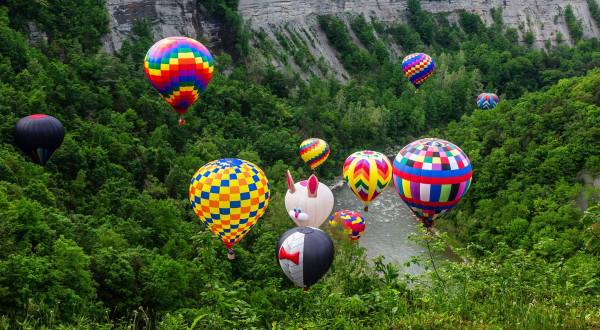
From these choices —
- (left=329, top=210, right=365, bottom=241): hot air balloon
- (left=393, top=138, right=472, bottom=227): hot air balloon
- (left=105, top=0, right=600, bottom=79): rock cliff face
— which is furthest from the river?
(left=105, top=0, right=600, bottom=79): rock cliff face

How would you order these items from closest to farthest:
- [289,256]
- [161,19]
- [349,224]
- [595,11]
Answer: [289,256] → [349,224] → [161,19] → [595,11]

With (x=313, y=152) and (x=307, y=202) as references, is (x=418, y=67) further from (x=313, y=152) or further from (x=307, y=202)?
(x=307, y=202)

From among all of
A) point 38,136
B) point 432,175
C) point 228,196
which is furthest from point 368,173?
point 38,136

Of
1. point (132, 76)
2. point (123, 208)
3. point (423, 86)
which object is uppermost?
point (132, 76)

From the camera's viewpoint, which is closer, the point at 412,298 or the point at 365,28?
the point at 412,298

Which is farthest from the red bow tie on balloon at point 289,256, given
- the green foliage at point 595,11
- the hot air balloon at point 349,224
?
the green foliage at point 595,11

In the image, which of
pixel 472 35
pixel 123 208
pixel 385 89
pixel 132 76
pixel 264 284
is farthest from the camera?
pixel 472 35

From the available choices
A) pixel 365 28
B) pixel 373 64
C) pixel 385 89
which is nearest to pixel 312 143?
pixel 385 89

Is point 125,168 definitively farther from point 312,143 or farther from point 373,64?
point 373,64

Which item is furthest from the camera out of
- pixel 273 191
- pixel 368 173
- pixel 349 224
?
pixel 273 191
